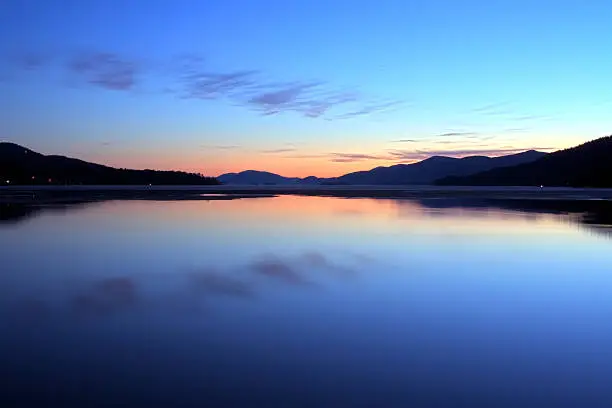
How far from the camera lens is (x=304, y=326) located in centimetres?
784

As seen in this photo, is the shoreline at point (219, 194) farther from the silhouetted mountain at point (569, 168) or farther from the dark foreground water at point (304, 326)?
the silhouetted mountain at point (569, 168)

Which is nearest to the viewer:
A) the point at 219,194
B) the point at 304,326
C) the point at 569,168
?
the point at 304,326

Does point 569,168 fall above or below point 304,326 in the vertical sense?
above

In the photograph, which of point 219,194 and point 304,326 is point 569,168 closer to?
point 219,194

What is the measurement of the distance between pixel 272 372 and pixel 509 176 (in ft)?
679

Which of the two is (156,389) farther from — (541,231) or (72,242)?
(541,231)

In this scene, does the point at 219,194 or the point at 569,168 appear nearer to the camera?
the point at 219,194

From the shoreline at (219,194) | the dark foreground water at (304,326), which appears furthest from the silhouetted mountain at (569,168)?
the dark foreground water at (304,326)

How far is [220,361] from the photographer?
6273 millimetres

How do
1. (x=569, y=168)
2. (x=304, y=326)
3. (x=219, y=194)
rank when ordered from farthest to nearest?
(x=569, y=168), (x=219, y=194), (x=304, y=326)

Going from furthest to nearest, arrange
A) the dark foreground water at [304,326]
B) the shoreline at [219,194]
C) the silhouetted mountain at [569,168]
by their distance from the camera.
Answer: the silhouetted mountain at [569,168] → the shoreline at [219,194] → the dark foreground water at [304,326]

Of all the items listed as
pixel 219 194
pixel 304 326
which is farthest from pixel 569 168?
pixel 304 326

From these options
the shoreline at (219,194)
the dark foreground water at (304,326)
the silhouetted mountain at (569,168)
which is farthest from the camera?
the silhouetted mountain at (569,168)

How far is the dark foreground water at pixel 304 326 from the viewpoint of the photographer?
18.0 feet
